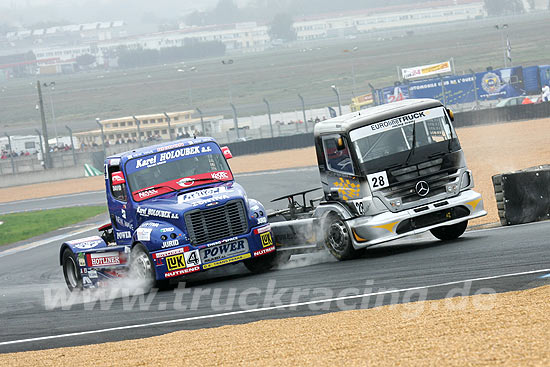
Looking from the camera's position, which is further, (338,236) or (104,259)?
(104,259)

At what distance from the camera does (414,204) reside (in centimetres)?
1239

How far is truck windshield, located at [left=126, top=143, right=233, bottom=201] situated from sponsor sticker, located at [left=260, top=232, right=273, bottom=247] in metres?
1.22

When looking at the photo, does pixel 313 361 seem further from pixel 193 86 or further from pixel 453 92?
pixel 193 86

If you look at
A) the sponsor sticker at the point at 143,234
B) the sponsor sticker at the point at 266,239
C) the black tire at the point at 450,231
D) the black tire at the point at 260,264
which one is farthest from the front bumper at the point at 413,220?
the sponsor sticker at the point at 143,234

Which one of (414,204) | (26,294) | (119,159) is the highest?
(119,159)

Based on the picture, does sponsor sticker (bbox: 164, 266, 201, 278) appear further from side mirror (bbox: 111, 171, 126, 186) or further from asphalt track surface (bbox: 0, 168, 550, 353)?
side mirror (bbox: 111, 171, 126, 186)

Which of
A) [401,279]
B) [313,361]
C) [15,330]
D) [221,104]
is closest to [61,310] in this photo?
[15,330]

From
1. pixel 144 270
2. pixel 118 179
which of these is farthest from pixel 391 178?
pixel 118 179

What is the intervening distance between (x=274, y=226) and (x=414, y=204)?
2.49m

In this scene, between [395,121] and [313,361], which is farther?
[395,121]

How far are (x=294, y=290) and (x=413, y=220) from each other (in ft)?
8.51

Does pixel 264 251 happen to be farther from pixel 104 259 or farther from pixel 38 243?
pixel 38 243

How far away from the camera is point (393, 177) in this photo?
1236 cm

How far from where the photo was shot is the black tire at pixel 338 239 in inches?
496
